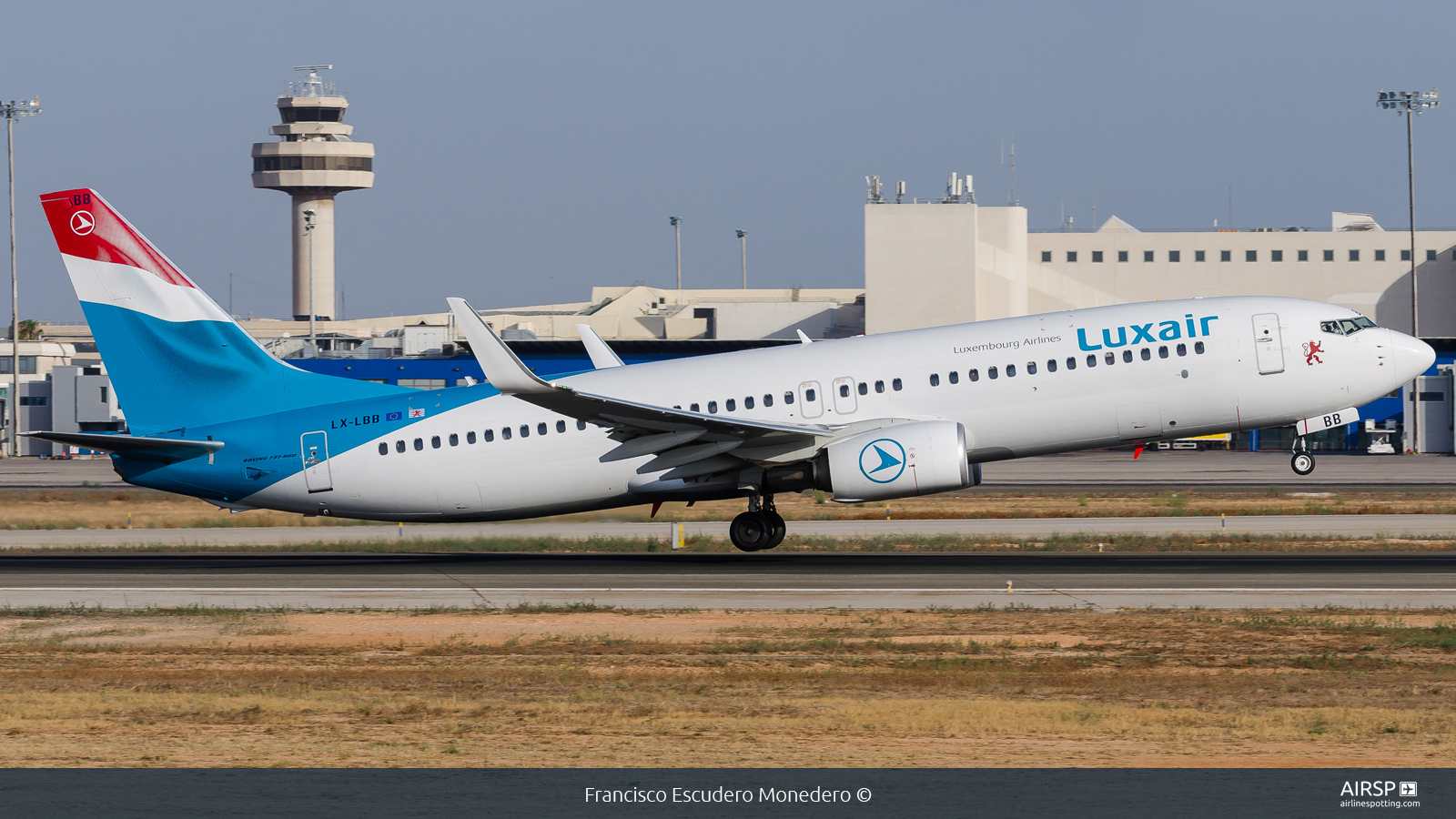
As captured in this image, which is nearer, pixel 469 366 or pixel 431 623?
pixel 431 623

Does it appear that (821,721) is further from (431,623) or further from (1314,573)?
(1314,573)

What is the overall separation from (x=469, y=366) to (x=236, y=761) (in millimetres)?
83274

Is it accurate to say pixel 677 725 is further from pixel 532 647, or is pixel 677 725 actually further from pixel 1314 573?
pixel 1314 573

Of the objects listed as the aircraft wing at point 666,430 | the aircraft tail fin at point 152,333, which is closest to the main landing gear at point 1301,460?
the aircraft wing at point 666,430

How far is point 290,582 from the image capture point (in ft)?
95.8

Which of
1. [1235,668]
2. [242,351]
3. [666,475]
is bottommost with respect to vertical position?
[1235,668]

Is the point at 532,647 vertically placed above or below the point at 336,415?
below

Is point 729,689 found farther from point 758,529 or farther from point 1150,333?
point 1150,333

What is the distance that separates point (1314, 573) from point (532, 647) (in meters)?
15.7

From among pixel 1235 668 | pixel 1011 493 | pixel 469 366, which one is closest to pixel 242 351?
pixel 1235 668

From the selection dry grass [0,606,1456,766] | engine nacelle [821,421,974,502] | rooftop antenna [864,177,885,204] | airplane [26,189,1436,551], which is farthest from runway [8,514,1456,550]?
rooftop antenna [864,177,885,204]
